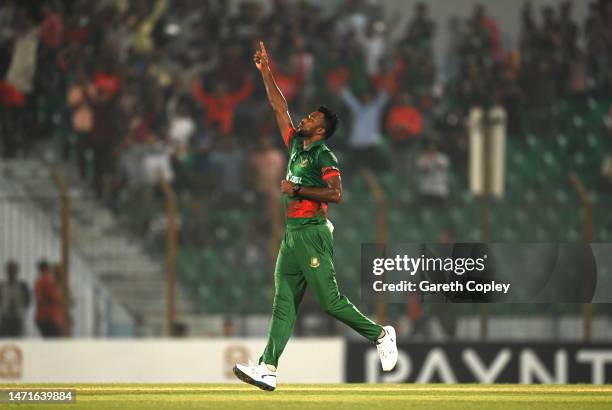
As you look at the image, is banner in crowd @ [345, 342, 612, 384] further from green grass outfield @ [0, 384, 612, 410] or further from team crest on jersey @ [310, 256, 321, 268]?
team crest on jersey @ [310, 256, 321, 268]

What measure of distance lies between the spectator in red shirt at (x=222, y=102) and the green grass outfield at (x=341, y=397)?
8.87 m

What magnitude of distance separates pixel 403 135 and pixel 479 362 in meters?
5.51

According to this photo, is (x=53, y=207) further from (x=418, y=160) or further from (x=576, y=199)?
(x=576, y=199)

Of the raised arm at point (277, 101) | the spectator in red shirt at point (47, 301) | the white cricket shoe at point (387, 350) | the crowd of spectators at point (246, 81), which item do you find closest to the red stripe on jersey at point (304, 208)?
the raised arm at point (277, 101)

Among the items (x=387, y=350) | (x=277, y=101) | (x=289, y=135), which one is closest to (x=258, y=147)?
(x=277, y=101)

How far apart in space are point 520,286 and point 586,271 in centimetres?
57

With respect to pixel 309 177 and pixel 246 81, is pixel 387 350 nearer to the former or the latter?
pixel 309 177

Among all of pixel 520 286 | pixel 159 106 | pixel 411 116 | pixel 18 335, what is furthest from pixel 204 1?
pixel 520 286

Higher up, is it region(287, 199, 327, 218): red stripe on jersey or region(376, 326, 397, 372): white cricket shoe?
region(287, 199, 327, 218): red stripe on jersey

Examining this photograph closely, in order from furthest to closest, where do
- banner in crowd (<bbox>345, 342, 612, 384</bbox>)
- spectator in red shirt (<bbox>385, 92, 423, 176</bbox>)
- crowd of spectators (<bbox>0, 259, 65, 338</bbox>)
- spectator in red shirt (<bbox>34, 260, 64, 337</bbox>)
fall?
spectator in red shirt (<bbox>385, 92, 423, 176</bbox>) → spectator in red shirt (<bbox>34, 260, 64, 337</bbox>) → crowd of spectators (<bbox>0, 259, 65, 338</bbox>) → banner in crowd (<bbox>345, 342, 612, 384</bbox>)

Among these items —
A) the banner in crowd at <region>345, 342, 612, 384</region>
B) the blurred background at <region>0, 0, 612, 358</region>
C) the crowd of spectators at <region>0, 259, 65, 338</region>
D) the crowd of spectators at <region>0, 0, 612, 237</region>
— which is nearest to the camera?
the banner in crowd at <region>345, 342, 612, 384</region>

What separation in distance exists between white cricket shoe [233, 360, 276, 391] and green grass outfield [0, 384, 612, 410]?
0.12m

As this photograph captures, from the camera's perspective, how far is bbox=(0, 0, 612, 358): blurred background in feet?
54.4

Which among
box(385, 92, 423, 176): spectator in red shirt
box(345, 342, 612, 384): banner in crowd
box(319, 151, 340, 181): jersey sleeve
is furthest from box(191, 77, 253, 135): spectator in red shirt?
box(319, 151, 340, 181): jersey sleeve
